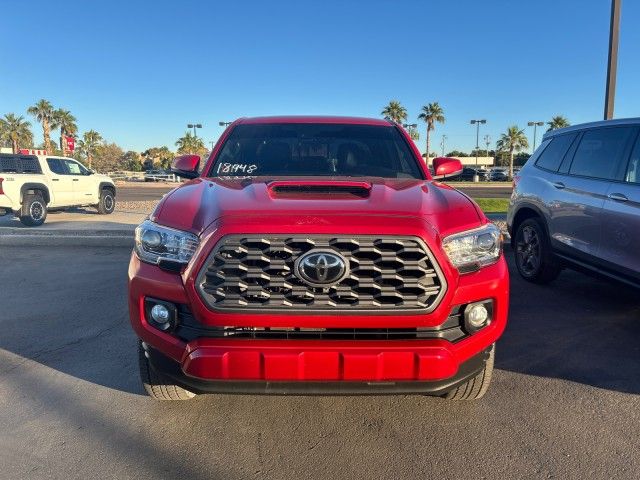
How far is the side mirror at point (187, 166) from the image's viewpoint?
430cm

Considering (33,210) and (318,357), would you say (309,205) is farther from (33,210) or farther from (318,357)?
(33,210)

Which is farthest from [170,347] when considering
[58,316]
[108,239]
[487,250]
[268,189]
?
[108,239]

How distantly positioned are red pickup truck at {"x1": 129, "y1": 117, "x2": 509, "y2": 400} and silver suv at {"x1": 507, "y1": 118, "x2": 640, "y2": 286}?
2.37m

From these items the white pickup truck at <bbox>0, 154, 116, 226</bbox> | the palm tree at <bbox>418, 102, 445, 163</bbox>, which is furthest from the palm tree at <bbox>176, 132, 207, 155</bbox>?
the white pickup truck at <bbox>0, 154, 116, 226</bbox>

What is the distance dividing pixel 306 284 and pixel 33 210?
11870mm

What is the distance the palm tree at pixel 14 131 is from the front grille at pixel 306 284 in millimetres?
77268

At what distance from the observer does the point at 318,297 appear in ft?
7.77

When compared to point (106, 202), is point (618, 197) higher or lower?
higher

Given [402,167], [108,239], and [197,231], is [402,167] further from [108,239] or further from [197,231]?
[108,239]

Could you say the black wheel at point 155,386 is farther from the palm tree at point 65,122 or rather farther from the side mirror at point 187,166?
the palm tree at point 65,122

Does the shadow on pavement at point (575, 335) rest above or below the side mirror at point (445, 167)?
below

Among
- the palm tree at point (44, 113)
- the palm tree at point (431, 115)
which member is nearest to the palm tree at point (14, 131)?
the palm tree at point (44, 113)

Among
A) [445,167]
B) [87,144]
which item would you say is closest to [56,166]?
[445,167]

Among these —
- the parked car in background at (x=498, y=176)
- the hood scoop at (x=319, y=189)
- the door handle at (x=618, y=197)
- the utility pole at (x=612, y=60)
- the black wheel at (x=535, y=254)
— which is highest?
the utility pole at (x=612, y=60)
